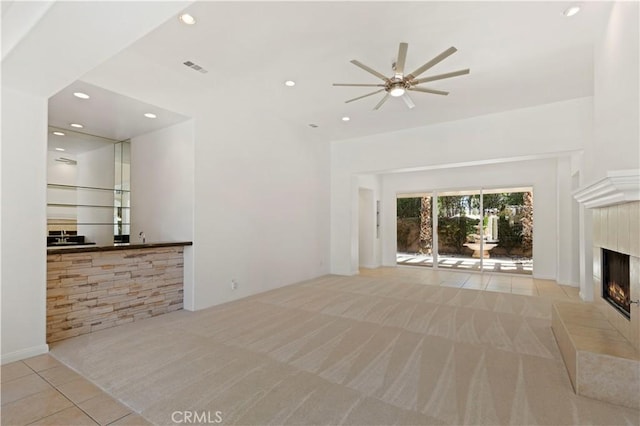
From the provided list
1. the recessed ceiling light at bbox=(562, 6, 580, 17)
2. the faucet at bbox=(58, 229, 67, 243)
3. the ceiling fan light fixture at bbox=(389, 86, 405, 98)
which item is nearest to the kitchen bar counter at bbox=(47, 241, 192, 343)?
the faucet at bbox=(58, 229, 67, 243)

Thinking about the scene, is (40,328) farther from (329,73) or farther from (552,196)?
(552,196)

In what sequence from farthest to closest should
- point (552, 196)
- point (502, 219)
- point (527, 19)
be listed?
point (502, 219), point (552, 196), point (527, 19)

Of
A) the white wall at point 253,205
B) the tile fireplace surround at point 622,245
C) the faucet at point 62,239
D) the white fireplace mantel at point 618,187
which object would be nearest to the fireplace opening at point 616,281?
the tile fireplace surround at point 622,245

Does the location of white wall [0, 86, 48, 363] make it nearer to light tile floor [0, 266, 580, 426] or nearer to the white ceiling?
light tile floor [0, 266, 580, 426]

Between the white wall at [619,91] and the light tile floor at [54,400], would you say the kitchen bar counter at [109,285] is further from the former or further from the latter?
the white wall at [619,91]

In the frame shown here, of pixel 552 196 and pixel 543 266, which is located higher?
pixel 552 196

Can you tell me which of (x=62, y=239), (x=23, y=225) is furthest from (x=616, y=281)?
(x=62, y=239)

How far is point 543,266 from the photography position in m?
6.89

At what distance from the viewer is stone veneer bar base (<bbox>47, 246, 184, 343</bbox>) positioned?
3404 millimetres

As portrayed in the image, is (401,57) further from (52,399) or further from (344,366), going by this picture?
(52,399)

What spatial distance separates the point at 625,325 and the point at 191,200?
16.3ft

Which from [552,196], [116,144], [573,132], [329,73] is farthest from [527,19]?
[116,144]

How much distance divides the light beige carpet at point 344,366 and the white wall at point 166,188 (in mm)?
1246

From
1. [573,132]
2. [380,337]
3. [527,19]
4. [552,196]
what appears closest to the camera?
[527,19]
